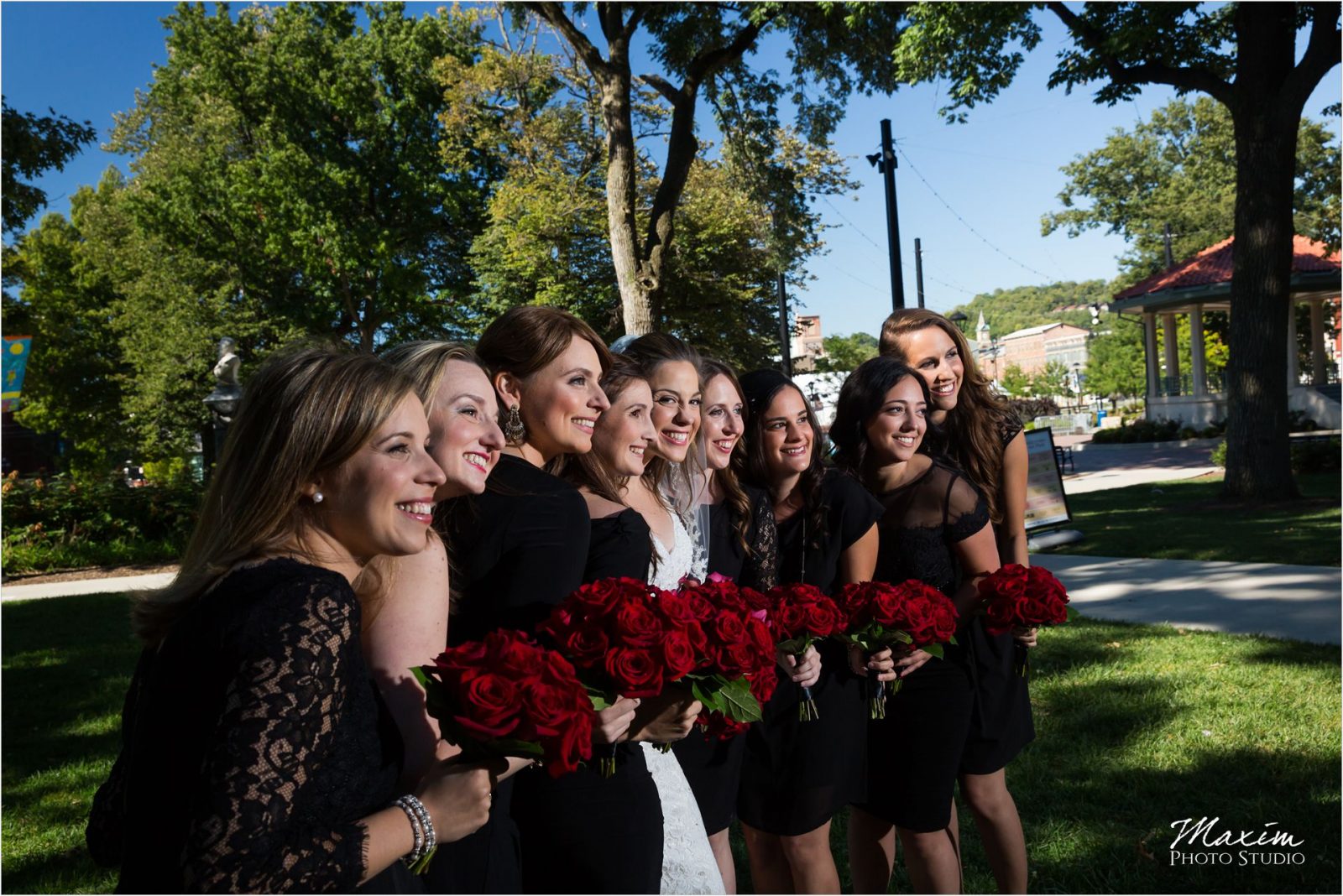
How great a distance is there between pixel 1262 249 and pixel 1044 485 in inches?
341

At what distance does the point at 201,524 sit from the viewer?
2.01m

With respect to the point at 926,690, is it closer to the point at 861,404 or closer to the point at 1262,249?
the point at 861,404

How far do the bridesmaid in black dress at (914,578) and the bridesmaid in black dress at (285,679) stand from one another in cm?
198

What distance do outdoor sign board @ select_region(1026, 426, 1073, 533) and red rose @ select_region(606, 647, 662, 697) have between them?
803 cm

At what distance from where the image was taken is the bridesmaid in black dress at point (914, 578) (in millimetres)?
3486

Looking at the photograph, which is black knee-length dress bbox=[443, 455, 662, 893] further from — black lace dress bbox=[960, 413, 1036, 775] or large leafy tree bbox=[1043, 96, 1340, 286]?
large leafy tree bbox=[1043, 96, 1340, 286]

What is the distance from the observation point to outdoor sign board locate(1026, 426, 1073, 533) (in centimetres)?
965

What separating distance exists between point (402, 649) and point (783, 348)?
24.4m

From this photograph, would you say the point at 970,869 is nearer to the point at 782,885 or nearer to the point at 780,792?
the point at 782,885

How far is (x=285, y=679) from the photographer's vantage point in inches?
64.0

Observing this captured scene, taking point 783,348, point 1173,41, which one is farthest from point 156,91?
point 1173,41

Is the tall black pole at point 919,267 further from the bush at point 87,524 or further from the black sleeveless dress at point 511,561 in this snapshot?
the black sleeveless dress at point 511,561

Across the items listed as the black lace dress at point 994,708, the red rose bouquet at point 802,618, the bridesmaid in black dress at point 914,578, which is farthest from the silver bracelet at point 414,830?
the black lace dress at point 994,708

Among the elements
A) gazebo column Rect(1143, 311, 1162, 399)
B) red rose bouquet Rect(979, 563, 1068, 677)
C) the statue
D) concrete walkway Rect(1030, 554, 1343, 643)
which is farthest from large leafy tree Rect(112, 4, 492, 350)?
red rose bouquet Rect(979, 563, 1068, 677)
